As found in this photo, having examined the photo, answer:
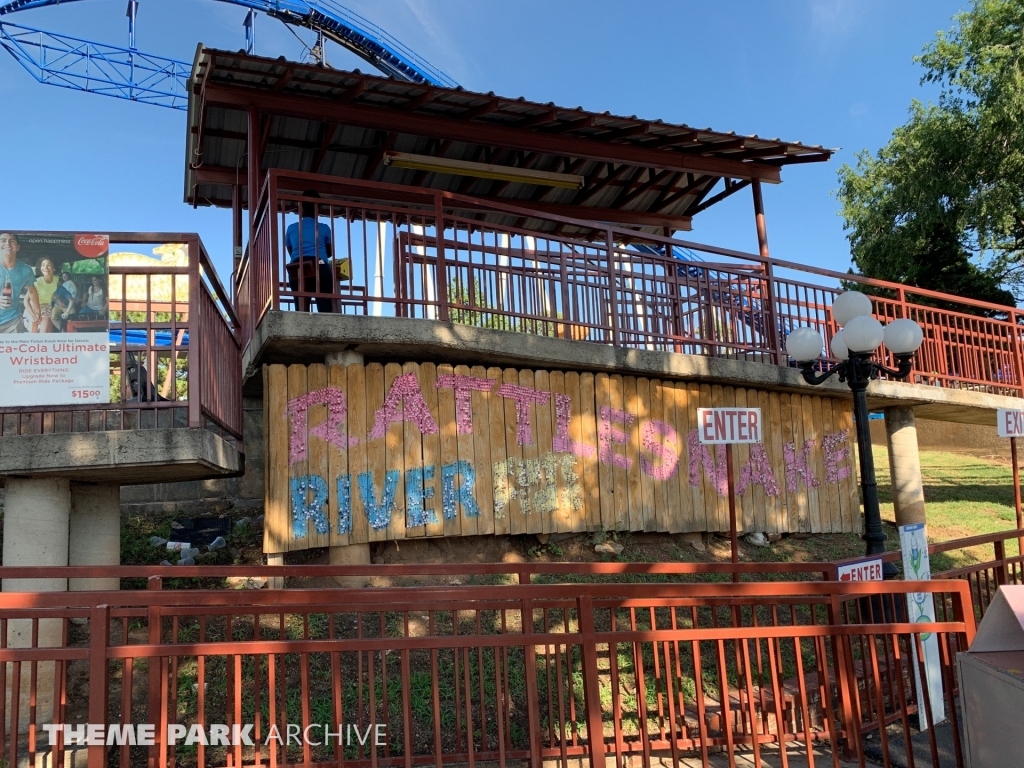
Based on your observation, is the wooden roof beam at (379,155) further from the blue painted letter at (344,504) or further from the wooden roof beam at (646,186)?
the blue painted letter at (344,504)

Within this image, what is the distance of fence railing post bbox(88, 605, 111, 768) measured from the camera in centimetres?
335

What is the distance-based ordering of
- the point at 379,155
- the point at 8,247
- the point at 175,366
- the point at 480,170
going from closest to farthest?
the point at 8,247, the point at 175,366, the point at 379,155, the point at 480,170

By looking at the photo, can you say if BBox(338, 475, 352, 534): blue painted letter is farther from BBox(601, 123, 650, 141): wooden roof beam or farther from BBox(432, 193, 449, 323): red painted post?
BBox(601, 123, 650, 141): wooden roof beam

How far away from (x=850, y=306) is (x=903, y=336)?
0.59 meters

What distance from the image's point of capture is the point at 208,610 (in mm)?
4312

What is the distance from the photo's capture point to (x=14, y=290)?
5383mm

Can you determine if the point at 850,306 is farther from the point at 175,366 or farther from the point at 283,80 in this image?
the point at 283,80

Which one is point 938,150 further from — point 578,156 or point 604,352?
point 604,352

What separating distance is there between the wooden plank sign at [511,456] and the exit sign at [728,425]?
0.04 ft

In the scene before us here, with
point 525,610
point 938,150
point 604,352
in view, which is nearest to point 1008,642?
point 525,610

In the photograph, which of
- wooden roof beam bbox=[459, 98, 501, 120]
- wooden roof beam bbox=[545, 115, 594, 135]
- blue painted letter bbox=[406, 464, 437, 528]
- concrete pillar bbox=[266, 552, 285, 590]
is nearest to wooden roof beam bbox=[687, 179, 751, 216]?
wooden roof beam bbox=[545, 115, 594, 135]

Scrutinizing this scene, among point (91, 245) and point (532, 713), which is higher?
point (91, 245)

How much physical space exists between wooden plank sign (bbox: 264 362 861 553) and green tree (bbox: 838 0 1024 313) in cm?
1294

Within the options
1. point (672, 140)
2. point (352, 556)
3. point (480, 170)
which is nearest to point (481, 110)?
point (480, 170)
